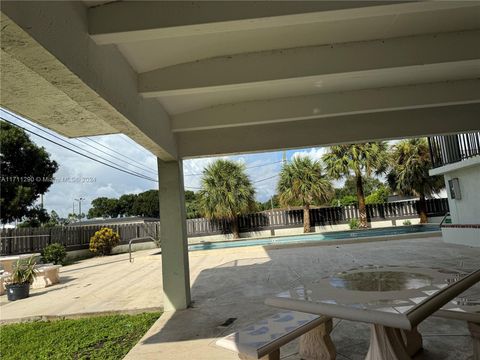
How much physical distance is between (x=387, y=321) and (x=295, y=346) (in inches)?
74.4

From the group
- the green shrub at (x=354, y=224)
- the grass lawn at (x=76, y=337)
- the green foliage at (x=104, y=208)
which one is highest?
the green foliage at (x=104, y=208)

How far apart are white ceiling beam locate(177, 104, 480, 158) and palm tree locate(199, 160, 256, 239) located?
1264 cm

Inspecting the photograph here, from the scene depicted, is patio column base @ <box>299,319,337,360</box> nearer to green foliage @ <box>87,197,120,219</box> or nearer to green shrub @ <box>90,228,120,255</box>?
green shrub @ <box>90,228,120,255</box>

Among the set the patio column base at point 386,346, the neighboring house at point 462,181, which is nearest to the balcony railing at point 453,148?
the neighboring house at point 462,181

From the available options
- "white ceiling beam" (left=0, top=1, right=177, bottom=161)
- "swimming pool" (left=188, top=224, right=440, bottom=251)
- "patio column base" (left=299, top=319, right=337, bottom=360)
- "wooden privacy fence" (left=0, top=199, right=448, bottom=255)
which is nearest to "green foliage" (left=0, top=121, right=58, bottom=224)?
"wooden privacy fence" (left=0, top=199, right=448, bottom=255)

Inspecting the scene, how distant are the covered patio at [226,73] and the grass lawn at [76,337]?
65 centimetres

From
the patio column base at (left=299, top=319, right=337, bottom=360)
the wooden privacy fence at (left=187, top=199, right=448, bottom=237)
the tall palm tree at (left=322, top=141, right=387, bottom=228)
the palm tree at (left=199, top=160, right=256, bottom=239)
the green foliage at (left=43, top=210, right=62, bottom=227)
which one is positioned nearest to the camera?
the patio column base at (left=299, top=319, right=337, bottom=360)

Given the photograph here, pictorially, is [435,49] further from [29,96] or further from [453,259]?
[453,259]

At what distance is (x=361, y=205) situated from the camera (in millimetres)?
18234

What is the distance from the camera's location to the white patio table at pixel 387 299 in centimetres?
183

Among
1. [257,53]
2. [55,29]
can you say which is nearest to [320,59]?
[257,53]

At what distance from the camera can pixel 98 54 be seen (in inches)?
91.0

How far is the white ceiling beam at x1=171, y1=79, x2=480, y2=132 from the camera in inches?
174

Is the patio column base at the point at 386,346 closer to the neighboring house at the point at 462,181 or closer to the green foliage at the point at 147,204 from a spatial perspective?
the neighboring house at the point at 462,181
